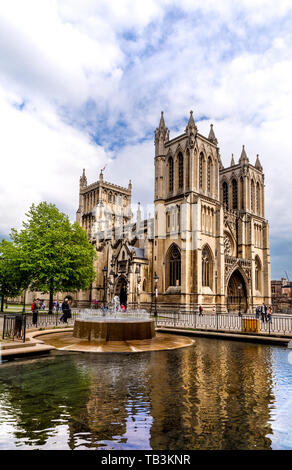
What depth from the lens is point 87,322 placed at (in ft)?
46.1

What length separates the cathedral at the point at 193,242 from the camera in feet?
143

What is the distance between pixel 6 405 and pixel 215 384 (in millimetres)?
4762

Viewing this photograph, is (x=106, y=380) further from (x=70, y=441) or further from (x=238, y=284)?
(x=238, y=284)

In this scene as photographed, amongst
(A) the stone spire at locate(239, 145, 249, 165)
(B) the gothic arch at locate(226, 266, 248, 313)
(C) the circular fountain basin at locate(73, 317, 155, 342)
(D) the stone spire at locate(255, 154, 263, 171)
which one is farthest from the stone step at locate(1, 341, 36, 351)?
(D) the stone spire at locate(255, 154, 263, 171)

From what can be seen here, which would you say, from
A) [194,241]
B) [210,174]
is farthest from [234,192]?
[194,241]

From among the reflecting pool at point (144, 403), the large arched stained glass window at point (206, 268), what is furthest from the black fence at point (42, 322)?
the large arched stained glass window at point (206, 268)

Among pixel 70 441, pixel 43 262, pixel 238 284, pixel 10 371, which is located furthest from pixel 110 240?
pixel 70 441

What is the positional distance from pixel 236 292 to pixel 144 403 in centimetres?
4702

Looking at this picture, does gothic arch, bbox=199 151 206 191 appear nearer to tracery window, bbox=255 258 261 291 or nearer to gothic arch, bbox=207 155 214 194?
gothic arch, bbox=207 155 214 194

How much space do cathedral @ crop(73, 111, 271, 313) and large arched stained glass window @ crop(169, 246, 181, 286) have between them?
14cm

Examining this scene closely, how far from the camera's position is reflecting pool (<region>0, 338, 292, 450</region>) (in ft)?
16.1

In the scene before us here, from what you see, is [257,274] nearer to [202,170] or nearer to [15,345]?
[202,170]

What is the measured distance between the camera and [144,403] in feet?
21.5

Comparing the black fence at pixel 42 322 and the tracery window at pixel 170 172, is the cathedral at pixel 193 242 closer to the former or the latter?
the tracery window at pixel 170 172
